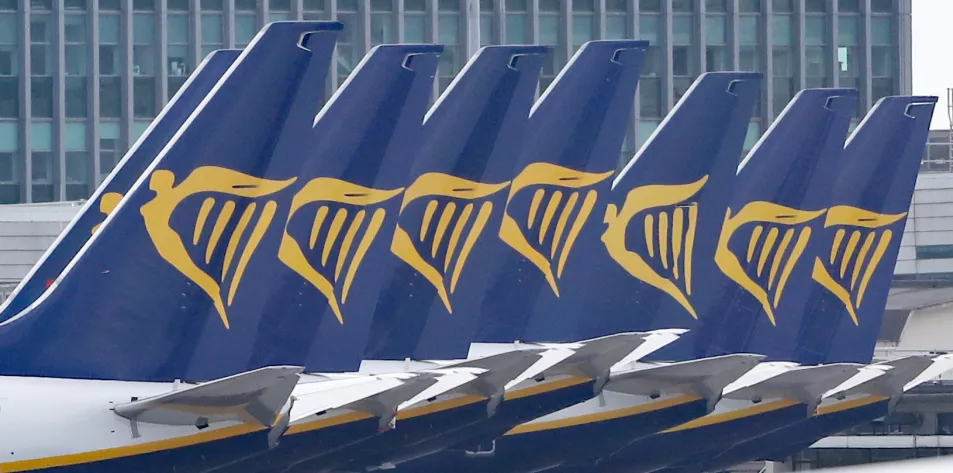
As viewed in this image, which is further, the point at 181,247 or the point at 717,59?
the point at 717,59

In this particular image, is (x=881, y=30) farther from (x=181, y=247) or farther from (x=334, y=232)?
(x=181, y=247)

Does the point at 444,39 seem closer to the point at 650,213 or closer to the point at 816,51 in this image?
the point at 816,51

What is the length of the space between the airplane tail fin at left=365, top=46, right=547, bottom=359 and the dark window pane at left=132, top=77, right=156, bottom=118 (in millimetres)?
49745

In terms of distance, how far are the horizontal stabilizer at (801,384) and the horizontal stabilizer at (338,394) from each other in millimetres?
10242

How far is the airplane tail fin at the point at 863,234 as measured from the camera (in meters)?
29.0

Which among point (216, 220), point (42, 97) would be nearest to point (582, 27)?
point (42, 97)

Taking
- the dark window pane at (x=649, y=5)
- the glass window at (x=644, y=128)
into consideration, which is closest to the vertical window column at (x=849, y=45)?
the dark window pane at (x=649, y=5)

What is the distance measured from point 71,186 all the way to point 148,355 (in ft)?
183

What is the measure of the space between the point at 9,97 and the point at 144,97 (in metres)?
5.22

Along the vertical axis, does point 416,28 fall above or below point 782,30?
above

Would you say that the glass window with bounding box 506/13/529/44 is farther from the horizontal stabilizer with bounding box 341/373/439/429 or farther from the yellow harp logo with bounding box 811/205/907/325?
the horizontal stabilizer with bounding box 341/373/439/429

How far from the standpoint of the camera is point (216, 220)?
16.4m

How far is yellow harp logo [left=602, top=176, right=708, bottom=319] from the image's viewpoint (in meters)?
25.2

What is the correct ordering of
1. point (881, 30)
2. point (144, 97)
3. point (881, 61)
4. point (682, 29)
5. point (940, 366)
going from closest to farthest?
point (940, 366) → point (144, 97) → point (682, 29) → point (881, 30) → point (881, 61)
